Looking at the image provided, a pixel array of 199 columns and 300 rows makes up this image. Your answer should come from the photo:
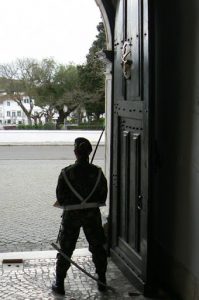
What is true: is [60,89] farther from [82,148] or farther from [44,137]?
[82,148]

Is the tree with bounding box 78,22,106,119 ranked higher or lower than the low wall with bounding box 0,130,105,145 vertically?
higher

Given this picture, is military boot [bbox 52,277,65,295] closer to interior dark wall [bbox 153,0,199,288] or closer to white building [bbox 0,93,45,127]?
interior dark wall [bbox 153,0,199,288]

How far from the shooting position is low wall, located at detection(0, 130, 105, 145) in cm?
2255

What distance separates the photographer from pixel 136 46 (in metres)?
A: 4.73

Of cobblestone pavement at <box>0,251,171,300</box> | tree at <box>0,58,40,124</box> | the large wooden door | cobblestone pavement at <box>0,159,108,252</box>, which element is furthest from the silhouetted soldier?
tree at <box>0,58,40,124</box>

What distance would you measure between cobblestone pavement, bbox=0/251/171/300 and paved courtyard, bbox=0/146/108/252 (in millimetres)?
1154

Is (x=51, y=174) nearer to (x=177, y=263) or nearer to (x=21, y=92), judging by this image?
(x=177, y=263)

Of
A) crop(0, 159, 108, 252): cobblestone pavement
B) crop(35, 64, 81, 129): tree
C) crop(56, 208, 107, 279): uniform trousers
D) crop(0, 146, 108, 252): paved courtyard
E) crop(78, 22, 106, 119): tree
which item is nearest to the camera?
crop(56, 208, 107, 279): uniform trousers

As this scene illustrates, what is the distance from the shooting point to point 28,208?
32.1 feet

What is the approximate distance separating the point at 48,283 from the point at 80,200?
1063mm

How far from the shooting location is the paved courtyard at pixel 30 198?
7280 millimetres

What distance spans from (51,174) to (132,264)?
9.76 m

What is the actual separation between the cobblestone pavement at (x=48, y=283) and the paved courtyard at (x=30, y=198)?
1154 mm

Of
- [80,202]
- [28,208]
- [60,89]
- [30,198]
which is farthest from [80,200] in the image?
[60,89]
